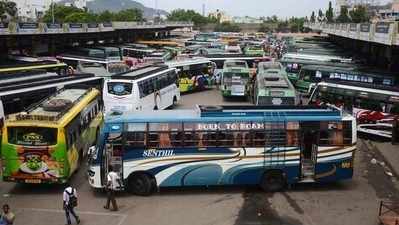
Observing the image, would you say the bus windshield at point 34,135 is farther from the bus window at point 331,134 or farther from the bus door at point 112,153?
the bus window at point 331,134

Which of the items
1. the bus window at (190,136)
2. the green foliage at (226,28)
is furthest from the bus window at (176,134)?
the green foliage at (226,28)

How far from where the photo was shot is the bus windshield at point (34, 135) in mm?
14828

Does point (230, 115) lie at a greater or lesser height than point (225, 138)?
greater

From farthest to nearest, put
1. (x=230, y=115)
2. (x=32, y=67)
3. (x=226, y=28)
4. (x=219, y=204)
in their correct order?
(x=226, y=28)
(x=32, y=67)
(x=230, y=115)
(x=219, y=204)

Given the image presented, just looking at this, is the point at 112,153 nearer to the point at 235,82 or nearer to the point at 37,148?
the point at 37,148

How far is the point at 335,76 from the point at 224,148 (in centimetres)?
1946

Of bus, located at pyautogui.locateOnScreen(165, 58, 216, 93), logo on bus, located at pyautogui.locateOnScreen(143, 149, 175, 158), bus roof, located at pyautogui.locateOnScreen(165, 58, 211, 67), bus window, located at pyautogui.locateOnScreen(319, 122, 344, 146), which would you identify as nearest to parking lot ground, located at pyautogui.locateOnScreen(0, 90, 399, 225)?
logo on bus, located at pyautogui.locateOnScreen(143, 149, 175, 158)

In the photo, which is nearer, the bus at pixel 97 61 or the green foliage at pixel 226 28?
the bus at pixel 97 61

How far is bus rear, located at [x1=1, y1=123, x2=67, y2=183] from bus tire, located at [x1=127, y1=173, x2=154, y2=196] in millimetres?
2039

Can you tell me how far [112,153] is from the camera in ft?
48.4

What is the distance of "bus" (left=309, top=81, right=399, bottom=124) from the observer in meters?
22.6

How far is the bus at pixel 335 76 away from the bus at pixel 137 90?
8.69m

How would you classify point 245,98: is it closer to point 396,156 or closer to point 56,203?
point 396,156

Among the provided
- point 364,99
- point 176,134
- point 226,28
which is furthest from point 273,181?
point 226,28
